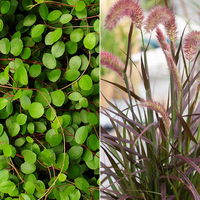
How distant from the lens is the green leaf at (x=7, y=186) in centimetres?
118

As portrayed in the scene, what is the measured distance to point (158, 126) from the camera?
0.98 m

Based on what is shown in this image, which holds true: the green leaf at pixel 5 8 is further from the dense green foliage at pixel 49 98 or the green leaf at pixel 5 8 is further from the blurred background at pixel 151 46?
the blurred background at pixel 151 46

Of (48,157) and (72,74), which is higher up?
(72,74)

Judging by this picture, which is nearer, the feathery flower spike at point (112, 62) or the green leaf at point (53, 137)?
the feathery flower spike at point (112, 62)

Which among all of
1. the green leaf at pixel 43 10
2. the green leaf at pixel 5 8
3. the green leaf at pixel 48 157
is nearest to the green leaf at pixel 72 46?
the green leaf at pixel 43 10

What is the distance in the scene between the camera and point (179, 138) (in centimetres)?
97

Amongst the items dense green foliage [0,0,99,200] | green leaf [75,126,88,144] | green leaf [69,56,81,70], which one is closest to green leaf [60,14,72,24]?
dense green foliage [0,0,99,200]

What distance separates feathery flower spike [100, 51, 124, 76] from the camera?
1024 millimetres

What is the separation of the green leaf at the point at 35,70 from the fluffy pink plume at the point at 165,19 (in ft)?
1.26

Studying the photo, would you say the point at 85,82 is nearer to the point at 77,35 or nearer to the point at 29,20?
the point at 77,35

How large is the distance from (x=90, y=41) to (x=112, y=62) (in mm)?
138

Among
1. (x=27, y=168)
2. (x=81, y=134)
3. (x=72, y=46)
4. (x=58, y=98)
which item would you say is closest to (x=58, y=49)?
(x=72, y=46)

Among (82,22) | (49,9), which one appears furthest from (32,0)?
(82,22)

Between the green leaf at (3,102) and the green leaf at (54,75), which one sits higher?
the green leaf at (54,75)
